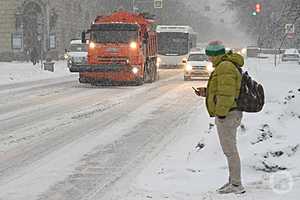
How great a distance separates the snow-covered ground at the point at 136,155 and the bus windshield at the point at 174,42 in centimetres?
3411

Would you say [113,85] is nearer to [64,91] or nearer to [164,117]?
[64,91]

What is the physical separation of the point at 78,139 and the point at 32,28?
48.4 m

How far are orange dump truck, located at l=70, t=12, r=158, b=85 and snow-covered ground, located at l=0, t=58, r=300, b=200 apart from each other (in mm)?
10864

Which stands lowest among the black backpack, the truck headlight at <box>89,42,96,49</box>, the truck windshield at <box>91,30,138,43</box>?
the truck headlight at <box>89,42,96,49</box>

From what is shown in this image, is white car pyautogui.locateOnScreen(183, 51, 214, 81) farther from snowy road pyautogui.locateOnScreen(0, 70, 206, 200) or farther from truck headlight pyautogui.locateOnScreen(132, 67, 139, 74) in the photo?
snowy road pyautogui.locateOnScreen(0, 70, 206, 200)

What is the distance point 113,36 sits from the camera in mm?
29516

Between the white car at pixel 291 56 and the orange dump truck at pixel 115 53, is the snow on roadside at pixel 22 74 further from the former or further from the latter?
the white car at pixel 291 56

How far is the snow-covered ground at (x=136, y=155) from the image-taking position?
832cm

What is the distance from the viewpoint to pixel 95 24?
29828mm

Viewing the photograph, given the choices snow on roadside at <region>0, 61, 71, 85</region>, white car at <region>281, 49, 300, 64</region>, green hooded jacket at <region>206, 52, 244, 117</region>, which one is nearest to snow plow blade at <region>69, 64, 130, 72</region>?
snow on roadside at <region>0, 61, 71, 85</region>

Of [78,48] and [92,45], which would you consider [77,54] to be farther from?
[92,45]

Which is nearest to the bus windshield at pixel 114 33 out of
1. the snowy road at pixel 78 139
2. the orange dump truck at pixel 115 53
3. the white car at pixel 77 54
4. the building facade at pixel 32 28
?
the orange dump truck at pixel 115 53

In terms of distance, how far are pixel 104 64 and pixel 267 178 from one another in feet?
68.5

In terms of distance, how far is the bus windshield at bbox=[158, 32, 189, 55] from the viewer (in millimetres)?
52003
